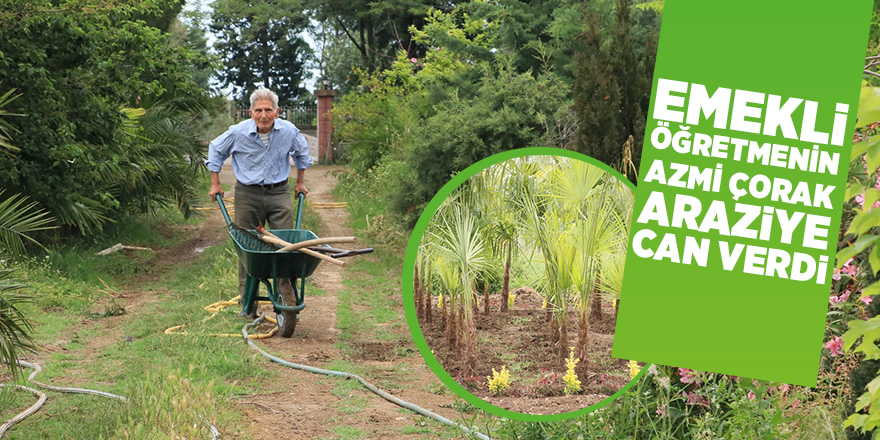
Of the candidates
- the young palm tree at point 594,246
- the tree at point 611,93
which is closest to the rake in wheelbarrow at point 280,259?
the young palm tree at point 594,246

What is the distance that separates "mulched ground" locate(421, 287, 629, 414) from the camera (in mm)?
3494

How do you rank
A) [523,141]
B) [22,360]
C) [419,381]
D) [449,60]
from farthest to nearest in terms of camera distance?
1. [449,60]
2. [523,141]
3. [22,360]
4. [419,381]

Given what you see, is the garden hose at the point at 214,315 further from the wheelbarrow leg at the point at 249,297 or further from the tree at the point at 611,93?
the tree at the point at 611,93

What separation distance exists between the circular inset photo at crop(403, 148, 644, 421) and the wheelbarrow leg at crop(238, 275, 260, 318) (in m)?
4.55

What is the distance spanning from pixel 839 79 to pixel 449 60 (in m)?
17.0

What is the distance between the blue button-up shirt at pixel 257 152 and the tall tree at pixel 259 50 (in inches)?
1214

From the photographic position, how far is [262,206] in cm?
821

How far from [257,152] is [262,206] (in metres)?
0.49

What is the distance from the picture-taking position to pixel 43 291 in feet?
31.1

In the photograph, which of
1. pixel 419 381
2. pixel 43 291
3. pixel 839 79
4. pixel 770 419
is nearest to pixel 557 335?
pixel 770 419

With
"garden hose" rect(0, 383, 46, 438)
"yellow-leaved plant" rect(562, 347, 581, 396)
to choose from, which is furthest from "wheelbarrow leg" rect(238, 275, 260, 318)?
"yellow-leaved plant" rect(562, 347, 581, 396)

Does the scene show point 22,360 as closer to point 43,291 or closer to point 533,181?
point 43,291

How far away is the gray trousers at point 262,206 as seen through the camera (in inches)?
321

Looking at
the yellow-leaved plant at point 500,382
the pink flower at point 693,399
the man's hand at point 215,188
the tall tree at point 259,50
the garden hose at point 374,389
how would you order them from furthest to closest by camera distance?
1. the tall tree at point 259,50
2. the man's hand at point 215,188
3. the garden hose at point 374,389
4. the pink flower at point 693,399
5. the yellow-leaved plant at point 500,382
